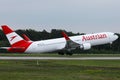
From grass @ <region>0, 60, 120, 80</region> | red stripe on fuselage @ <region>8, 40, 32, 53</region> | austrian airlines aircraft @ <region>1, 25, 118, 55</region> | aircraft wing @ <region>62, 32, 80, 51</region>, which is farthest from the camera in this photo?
aircraft wing @ <region>62, 32, 80, 51</region>

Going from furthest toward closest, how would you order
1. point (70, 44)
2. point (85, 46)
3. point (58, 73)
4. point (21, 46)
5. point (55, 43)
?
point (55, 43)
point (70, 44)
point (21, 46)
point (85, 46)
point (58, 73)

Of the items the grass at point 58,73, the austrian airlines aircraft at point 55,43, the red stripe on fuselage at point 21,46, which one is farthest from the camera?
the austrian airlines aircraft at point 55,43

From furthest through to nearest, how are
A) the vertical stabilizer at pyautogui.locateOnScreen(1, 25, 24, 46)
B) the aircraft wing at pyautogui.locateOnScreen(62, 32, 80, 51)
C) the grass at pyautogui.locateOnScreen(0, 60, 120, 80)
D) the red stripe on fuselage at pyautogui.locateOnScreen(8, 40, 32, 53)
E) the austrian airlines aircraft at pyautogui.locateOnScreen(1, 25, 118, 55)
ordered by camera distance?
the aircraft wing at pyautogui.locateOnScreen(62, 32, 80, 51) < the austrian airlines aircraft at pyautogui.locateOnScreen(1, 25, 118, 55) < the vertical stabilizer at pyautogui.locateOnScreen(1, 25, 24, 46) < the red stripe on fuselage at pyautogui.locateOnScreen(8, 40, 32, 53) < the grass at pyautogui.locateOnScreen(0, 60, 120, 80)

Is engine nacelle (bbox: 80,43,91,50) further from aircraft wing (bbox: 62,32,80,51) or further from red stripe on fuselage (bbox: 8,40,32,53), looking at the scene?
red stripe on fuselage (bbox: 8,40,32,53)

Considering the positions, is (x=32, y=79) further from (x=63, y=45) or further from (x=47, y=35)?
(x=47, y=35)

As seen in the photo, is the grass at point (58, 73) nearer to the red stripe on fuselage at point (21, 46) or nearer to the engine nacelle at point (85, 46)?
the red stripe on fuselage at point (21, 46)

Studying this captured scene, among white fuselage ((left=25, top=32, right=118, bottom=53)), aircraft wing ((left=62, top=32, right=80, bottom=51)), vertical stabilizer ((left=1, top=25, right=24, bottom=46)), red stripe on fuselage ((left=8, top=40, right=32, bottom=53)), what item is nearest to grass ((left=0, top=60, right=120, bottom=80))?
red stripe on fuselage ((left=8, top=40, right=32, bottom=53))

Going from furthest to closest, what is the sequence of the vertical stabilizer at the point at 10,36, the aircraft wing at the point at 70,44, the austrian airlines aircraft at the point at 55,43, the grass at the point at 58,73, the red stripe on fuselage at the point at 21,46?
the aircraft wing at the point at 70,44
the austrian airlines aircraft at the point at 55,43
the vertical stabilizer at the point at 10,36
the red stripe on fuselage at the point at 21,46
the grass at the point at 58,73

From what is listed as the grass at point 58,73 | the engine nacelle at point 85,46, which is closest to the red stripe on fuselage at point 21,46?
the engine nacelle at point 85,46

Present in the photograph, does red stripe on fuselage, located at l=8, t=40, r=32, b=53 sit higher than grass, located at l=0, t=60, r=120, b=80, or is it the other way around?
grass, located at l=0, t=60, r=120, b=80

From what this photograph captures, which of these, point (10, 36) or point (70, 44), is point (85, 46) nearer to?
point (70, 44)

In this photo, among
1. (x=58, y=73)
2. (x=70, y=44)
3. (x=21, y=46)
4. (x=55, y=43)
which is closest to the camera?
(x=58, y=73)

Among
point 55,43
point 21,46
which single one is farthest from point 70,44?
point 21,46

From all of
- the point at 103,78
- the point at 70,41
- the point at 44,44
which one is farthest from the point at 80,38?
the point at 103,78
